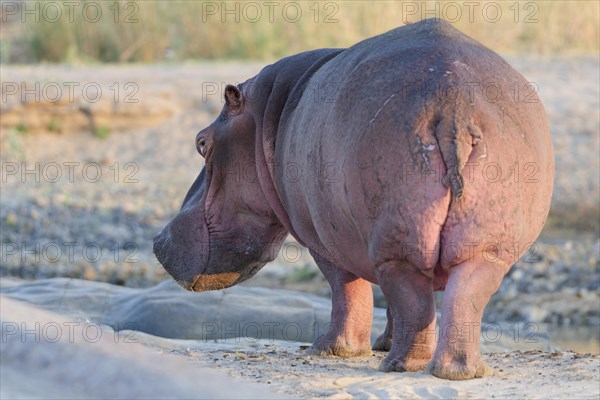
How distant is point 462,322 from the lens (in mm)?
4609

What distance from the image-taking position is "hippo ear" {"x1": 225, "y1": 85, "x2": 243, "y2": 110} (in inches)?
237

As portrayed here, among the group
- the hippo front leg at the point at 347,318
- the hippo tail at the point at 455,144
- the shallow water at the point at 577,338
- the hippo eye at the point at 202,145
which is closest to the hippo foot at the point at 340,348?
the hippo front leg at the point at 347,318

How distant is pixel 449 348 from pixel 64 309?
3510mm

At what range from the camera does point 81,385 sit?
103 inches

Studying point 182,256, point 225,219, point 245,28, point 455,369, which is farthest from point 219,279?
point 245,28

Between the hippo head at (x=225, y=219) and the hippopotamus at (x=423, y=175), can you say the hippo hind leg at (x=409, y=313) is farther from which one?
the hippo head at (x=225, y=219)

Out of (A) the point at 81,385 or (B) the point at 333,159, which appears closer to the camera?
(A) the point at 81,385

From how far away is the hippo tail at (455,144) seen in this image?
14.8ft

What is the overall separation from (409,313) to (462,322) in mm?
296

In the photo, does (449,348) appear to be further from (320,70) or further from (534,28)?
(534,28)

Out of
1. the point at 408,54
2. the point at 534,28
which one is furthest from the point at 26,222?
the point at 534,28

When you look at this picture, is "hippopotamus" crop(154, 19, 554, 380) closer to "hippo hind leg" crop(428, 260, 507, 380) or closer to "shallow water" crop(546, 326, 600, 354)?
"hippo hind leg" crop(428, 260, 507, 380)

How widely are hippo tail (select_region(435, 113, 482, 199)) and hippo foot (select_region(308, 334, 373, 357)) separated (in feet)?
4.96

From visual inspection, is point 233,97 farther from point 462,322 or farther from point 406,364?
point 462,322
